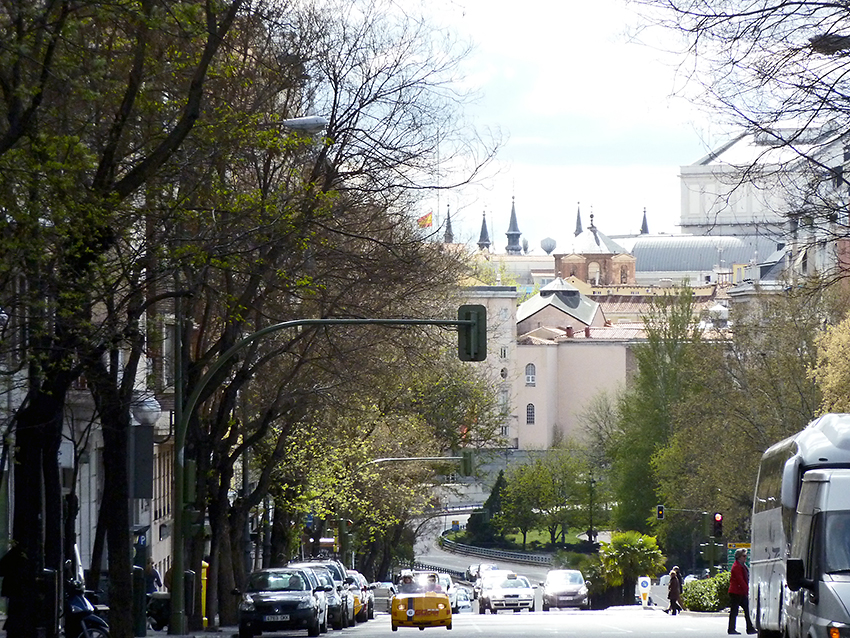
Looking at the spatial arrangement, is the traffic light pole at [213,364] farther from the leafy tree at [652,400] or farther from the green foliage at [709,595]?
the leafy tree at [652,400]

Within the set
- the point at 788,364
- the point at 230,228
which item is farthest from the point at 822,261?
the point at 230,228

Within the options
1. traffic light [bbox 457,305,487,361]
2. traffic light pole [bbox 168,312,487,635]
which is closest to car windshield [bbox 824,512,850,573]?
traffic light pole [bbox 168,312,487,635]

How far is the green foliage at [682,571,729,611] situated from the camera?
46.1 meters

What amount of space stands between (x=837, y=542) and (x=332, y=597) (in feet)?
63.6

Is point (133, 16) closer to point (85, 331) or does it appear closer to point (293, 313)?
point (85, 331)

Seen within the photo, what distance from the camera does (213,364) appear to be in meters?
24.5

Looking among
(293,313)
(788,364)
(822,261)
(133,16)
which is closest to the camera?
(133,16)

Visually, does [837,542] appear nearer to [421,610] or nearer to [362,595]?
[421,610]

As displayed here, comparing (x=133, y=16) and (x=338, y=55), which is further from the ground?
(x=338, y=55)

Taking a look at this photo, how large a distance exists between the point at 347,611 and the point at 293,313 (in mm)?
11976

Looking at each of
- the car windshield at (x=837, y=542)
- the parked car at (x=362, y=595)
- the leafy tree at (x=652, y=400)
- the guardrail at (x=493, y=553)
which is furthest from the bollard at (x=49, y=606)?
the guardrail at (x=493, y=553)

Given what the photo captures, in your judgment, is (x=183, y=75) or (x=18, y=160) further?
(x=183, y=75)

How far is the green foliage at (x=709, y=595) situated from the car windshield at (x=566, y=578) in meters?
16.4

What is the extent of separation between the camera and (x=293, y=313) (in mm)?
27906
